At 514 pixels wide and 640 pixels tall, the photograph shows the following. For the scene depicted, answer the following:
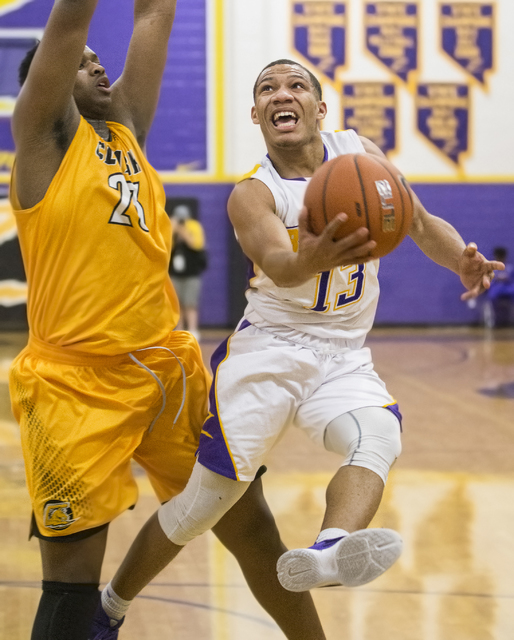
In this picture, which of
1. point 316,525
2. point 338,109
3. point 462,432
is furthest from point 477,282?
point 338,109

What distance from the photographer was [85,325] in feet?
7.84

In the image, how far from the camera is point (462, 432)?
6082mm

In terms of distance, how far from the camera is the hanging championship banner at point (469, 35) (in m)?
11.8

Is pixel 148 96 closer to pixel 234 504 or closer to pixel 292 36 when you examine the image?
pixel 234 504

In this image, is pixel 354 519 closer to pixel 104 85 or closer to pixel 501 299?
pixel 104 85

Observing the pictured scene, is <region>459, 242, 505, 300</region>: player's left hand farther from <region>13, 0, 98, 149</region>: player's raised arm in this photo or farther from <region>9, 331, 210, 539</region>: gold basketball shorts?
<region>13, 0, 98, 149</region>: player's raised arm

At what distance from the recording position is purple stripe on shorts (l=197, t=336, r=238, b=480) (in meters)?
2.36

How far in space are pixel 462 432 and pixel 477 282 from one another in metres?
3.76

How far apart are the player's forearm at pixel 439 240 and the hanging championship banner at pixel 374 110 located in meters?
9.60

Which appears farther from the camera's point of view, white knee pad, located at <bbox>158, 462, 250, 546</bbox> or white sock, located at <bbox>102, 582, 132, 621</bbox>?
white sock, located at <bbox>102, 582, 132, 621</bbox>

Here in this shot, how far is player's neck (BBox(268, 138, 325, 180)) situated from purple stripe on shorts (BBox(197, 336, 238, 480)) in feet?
2.07

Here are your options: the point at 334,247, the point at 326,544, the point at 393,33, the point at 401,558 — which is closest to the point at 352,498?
the point at 326,544

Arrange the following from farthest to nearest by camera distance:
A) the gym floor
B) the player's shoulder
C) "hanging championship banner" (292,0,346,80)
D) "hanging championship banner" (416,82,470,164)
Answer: "hanging championship banner" (416,82,470,164) < "hanging championship banner" (292,0,346,80) < the gym floor < the player's shoulder

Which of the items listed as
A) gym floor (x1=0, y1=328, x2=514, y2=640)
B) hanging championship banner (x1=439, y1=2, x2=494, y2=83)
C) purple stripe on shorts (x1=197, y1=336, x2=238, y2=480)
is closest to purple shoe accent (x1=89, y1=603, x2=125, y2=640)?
gym floor (x1=0, y1=328, x2=514, y2=640)
